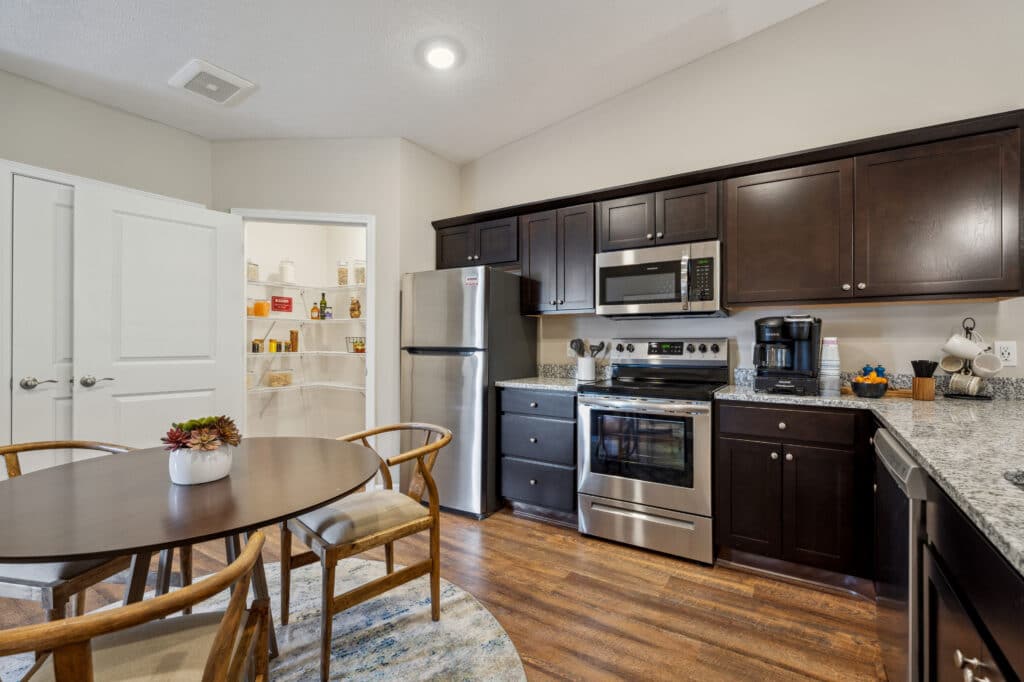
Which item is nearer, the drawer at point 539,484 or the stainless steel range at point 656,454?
the stainless steel range at point 656,454

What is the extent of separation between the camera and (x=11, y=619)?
6.34 feet

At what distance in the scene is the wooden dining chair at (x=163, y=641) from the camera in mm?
729

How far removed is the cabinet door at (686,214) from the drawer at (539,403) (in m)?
1.15

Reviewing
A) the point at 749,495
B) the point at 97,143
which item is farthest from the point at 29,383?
the point at 749,495

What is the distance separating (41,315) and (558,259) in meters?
2.98

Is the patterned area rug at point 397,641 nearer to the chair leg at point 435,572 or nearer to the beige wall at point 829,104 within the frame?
the chair leg at point 435,572

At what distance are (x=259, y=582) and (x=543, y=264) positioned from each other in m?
2.47

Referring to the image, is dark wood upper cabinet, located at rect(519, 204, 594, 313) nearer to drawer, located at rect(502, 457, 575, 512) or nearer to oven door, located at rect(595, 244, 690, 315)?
oven door, located at rect(595, 244, 690, 315)

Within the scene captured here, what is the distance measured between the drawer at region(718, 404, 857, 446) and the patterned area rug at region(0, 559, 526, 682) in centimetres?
150

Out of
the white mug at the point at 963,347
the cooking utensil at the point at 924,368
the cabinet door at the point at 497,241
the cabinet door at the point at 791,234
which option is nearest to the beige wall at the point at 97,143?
the cabinet door at the point at 497,241

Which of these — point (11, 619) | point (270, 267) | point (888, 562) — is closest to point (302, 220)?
point (270, 267)

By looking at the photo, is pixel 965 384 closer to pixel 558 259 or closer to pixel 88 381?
pixel 558 259

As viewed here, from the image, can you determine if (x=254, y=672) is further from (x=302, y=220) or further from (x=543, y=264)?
(x=302, y=220)

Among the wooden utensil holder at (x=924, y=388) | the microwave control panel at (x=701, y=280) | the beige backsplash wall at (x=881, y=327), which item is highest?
the microwave control panel at (x=701, y=280)
